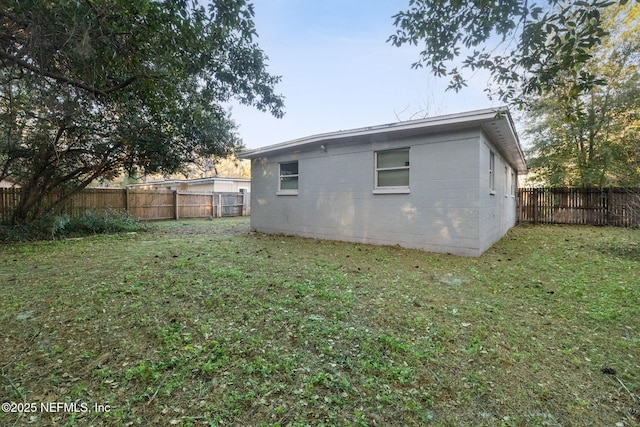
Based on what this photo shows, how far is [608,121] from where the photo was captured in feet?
43.2

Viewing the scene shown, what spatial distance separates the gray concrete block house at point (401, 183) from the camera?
6.27 m

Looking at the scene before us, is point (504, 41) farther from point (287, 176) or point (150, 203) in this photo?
point (150, 203)

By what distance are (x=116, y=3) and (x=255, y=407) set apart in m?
4.49

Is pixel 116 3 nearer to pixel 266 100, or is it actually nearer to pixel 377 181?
pixel 266 100

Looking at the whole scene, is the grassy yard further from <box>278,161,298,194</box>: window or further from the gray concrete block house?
<box>278,161,298,194</box>: window

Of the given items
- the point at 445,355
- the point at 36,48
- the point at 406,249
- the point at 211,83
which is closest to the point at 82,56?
the point at 36,48

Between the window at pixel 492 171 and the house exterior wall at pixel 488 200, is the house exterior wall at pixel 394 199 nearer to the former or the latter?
the house exterior wall at pixel 488 200

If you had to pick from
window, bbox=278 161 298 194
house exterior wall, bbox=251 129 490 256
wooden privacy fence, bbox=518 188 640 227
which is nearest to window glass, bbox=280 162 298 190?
window, bbox=278 161 298 194

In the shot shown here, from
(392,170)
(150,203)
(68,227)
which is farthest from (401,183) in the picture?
(150,203)

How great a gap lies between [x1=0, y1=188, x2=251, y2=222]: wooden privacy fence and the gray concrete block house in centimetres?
780

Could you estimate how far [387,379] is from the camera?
2.12 metres

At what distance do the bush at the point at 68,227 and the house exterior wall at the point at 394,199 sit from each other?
536 centimetres

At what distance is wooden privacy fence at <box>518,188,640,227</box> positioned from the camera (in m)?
12.2

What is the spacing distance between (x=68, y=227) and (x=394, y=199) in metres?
10.00
